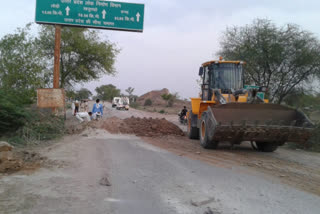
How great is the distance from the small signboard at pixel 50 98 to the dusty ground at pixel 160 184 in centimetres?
614

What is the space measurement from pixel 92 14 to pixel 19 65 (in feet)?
16.1

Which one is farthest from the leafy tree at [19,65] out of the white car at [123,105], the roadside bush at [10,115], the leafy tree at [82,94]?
the white car at [123,105]

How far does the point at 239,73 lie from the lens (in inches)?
468

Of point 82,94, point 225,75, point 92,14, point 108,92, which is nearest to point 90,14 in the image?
point 92,14

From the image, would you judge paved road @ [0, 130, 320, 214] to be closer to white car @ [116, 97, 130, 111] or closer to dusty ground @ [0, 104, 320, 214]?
dusty ground @ [0, 104, 320, 214]

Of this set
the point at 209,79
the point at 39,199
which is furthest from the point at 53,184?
the point at 209,79

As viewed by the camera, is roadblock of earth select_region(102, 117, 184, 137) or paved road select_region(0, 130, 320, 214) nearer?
paved road select_region(0, 130, 320, 214)

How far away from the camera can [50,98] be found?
14.5 metres

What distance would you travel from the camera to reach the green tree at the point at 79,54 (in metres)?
21.6

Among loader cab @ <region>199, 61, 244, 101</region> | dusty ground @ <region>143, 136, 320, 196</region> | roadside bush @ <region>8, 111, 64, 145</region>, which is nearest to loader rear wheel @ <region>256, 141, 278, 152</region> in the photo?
dusty ground @ <region>143, 136, 320, 196</region>

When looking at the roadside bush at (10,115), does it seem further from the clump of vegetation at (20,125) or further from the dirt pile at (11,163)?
the dirt pile at (11,163)

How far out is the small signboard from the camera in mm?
14336

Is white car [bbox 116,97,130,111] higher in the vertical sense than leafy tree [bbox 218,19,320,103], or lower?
lower

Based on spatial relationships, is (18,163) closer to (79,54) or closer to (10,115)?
(10,115)
